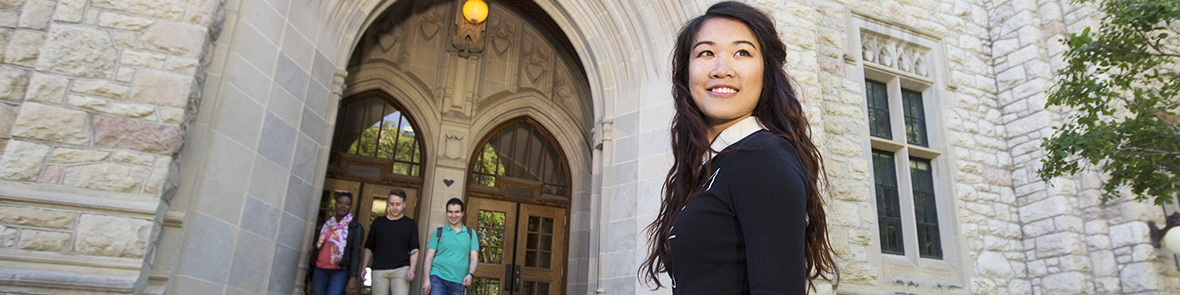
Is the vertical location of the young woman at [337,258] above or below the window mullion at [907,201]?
below

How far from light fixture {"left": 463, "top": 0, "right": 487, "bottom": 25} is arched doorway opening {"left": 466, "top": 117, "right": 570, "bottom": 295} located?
2.00 meters

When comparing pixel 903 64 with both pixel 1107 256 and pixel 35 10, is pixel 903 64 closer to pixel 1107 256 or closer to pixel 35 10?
pixel 1107 256

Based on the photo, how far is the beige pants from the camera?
6.39 m

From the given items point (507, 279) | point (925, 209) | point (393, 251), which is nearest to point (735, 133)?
point (393, 251)

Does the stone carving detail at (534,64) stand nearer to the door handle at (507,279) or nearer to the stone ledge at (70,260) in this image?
the door handle at (507,279)

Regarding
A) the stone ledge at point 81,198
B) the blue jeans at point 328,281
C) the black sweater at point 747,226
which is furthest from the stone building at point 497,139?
the black sweater at point 747,226

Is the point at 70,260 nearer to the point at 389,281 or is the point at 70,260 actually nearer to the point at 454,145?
the point at 389,281

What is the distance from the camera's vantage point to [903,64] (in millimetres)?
8148

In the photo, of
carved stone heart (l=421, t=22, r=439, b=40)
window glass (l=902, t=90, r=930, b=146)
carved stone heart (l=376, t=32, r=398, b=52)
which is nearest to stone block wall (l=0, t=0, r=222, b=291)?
carved stone heart (l=376, t=32, r=398, b=52)

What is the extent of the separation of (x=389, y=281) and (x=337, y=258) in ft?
1.94

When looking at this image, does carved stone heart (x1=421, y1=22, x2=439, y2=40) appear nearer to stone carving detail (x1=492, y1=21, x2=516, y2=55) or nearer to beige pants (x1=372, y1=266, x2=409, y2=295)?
stone carving detail (x1=492, y1=21, x2=516, y2=55)

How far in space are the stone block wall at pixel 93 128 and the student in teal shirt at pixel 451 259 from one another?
2.63 metres

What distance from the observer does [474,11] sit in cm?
772

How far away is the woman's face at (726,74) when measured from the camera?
1.26 m
